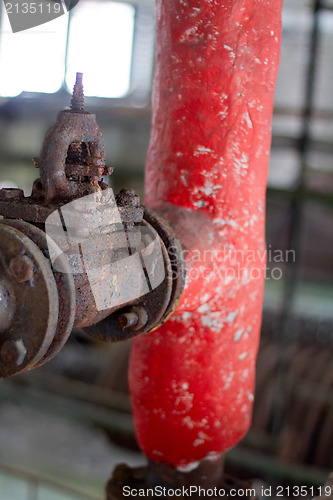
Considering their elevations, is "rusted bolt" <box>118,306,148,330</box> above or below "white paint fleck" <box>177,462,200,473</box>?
above

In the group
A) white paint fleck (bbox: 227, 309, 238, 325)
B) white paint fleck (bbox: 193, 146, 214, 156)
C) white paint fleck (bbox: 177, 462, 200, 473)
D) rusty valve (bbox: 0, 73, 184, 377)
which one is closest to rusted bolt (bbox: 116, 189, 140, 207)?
rusty valve (bbox: 0, 73, 184, 377)

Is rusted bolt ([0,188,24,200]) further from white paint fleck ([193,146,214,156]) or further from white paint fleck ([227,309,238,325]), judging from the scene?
white paint fleck ([227,309,238,325])

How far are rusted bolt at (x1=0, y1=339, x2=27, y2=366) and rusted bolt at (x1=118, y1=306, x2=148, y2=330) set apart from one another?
0.25 meters

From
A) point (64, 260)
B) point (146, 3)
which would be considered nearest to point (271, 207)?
point (146, 3)

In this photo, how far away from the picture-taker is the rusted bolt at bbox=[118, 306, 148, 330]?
0.98m

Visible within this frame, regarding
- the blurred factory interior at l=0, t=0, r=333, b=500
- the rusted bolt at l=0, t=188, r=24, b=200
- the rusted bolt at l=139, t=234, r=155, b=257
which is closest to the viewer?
the rusted bolt at l=0, t=188, r=24, b=200

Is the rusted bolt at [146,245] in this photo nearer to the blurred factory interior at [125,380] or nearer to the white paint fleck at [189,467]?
the white paint fleck at [189,467]

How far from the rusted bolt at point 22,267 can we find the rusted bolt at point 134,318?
26 centimetres

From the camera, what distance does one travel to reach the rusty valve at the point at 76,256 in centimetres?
75

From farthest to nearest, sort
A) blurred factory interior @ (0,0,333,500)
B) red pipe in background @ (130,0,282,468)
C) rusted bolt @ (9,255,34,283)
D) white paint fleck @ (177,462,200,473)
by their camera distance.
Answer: blurred factory interior @ (0,0,333,500)
white paint fleck @ (177,462,200,473)
red pipe in background @ (130,0,282,468)
rusted bolt @ (9,255,34,283)

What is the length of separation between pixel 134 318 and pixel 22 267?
0.29 m

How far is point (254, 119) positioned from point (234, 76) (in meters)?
0.09

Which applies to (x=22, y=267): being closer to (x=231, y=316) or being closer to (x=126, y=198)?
(x=126, y=198)

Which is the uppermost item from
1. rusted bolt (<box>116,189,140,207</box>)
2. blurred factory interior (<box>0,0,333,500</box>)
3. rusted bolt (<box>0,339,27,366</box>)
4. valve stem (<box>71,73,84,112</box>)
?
valve stem (<box>71,73,84,112</box>)
